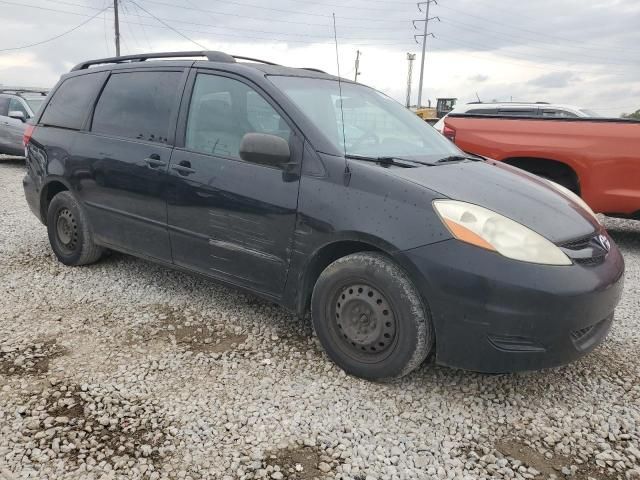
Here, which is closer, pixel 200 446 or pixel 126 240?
pixel 200 446

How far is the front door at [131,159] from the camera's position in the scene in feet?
11.7

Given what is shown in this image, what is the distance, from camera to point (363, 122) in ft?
11.1

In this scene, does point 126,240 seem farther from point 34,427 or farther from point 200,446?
point 200,446

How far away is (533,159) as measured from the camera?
6117 mm

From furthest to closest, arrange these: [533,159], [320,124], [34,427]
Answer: [533,159] → [320,124] → [34,427]

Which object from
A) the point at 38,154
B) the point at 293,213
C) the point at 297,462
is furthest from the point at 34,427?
the point at 38,154

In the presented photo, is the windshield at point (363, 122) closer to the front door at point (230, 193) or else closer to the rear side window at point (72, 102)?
the front door at point (230, 193)

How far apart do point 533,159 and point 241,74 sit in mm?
4119

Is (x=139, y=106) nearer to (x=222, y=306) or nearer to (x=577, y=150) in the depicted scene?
(x=222, y=306)

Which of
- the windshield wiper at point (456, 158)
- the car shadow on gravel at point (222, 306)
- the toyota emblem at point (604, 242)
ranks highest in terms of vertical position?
the windshield wiper at point (456, 158)

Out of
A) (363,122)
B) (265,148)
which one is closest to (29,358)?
(265,148)

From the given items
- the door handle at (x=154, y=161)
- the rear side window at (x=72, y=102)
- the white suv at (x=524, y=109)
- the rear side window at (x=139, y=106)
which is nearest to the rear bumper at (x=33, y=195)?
the rear side window at (x=72, y=102)

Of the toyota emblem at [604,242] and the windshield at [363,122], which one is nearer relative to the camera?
the toyota emblem at [604,242]

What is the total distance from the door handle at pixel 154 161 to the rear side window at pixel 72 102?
41.2 inches
